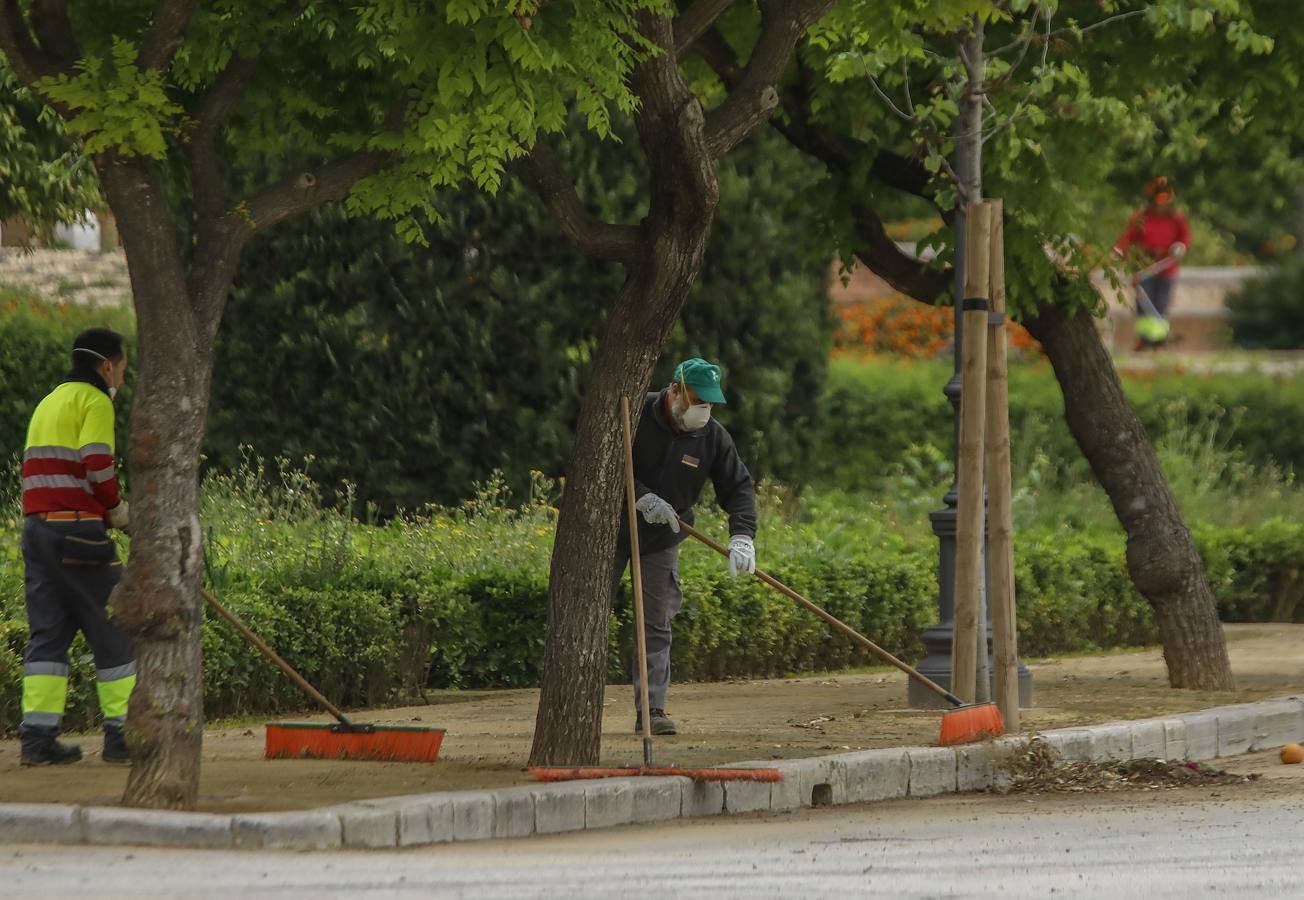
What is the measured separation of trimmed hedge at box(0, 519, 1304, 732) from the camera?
11.0 m

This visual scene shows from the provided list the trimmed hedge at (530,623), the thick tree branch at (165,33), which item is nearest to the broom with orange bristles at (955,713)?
the trimmed hedge at (530,623)

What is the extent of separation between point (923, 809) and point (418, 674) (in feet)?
12.4

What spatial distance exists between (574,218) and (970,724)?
3.00m

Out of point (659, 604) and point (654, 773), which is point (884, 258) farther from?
point (654, 773)

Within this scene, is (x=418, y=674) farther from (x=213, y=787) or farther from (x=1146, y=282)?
(x=1146, y=282)

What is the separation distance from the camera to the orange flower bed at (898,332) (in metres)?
28.5

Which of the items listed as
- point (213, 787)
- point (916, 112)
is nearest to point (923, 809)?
point (213, 787)

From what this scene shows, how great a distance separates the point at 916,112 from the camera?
12250 millimetres

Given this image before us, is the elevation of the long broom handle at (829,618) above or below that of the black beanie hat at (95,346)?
below

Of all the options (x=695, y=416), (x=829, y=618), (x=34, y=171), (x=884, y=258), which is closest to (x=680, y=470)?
(x=695, y=416)

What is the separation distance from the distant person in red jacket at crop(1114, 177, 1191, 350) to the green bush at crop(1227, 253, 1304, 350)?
5.16 metres

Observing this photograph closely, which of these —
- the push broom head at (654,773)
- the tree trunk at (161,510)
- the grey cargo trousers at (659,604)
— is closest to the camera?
the tree trunk at (161,510)

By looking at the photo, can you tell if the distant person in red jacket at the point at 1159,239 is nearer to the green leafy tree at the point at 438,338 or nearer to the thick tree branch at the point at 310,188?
the green leafy tree at the point at 438,338

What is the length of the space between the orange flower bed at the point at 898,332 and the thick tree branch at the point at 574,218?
19.0 meters
